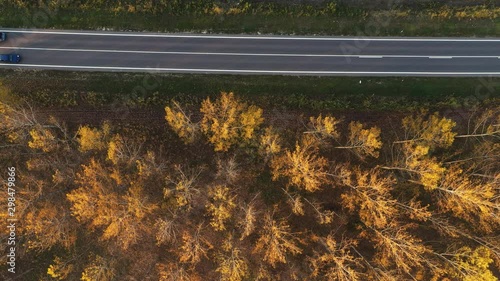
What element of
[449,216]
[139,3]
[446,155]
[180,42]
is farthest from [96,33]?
[449,216]

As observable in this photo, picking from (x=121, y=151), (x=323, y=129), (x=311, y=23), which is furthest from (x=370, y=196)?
(x=121, y=151)

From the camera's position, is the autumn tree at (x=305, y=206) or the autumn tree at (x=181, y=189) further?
the autumn tree at (x=305, y=206)

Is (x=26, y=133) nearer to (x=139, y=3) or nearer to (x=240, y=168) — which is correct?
(x=139, y=3)

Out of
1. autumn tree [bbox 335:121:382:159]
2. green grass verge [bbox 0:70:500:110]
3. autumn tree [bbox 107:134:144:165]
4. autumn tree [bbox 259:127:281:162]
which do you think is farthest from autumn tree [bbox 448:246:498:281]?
autumn tree [bbox 107:134:144:165]

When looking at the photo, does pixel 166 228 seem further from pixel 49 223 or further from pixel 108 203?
pixel 49 223

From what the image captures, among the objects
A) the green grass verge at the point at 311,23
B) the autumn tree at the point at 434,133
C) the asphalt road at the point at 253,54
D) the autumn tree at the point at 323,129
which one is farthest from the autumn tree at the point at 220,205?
the green grass verge at the point at 311,23

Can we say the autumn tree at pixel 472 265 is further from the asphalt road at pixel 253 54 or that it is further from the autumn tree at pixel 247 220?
the asphalt road at pixel 253 54
